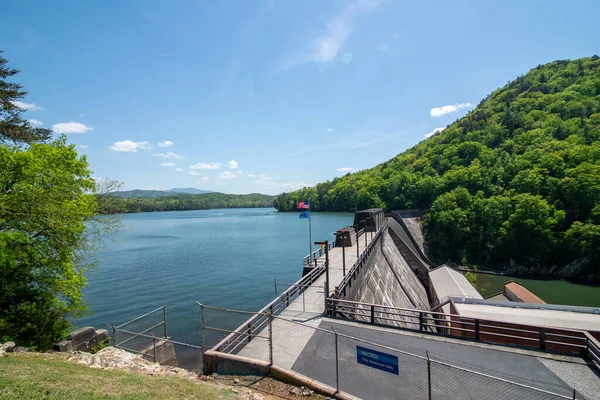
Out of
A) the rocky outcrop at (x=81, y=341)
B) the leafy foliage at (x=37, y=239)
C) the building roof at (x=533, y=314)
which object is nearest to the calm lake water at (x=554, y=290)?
the building roof at (x=533, y=314)

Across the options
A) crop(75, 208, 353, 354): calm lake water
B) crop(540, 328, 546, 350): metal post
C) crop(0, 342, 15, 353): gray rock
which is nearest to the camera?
crop(540, 328, 546, 350): metal post

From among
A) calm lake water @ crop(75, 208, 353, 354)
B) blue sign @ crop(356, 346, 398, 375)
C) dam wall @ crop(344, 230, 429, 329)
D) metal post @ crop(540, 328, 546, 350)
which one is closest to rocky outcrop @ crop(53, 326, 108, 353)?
calm lake water @ crop(75, 208, 353, 354)

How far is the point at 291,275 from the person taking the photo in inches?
1555

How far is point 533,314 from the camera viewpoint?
13.9m

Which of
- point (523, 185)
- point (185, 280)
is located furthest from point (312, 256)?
point (523, 185)

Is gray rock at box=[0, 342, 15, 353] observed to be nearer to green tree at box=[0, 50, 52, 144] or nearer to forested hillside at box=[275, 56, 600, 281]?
green tree at box=[0, 50, 52, 144]

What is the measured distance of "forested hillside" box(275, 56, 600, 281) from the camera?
49406 mm

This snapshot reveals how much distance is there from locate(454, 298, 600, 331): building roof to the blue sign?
8.23 m

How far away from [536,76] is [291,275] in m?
142

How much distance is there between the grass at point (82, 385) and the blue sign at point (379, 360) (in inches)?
139

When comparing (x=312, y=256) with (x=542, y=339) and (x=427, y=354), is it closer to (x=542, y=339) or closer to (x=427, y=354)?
(x=542, y=339)

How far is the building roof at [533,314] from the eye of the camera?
12375mm

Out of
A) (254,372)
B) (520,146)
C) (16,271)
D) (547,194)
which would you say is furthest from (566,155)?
(16,271)

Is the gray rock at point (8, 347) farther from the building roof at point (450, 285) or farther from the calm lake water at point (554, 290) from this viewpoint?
the calm lake water at point (554, 290)
